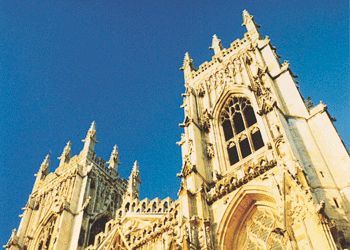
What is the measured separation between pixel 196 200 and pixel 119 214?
22.7 ft

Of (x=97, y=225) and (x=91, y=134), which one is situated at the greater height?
(x=91, y=134)

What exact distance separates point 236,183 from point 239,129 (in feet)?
16.0

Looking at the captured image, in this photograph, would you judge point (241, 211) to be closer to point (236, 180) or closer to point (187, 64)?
point (236, 180)

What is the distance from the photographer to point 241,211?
552 inches

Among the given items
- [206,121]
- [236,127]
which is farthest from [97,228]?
[236,127]

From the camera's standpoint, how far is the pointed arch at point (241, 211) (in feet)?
43.9

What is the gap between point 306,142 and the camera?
14312 millimetres

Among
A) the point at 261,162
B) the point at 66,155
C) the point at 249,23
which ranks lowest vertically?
the point at 261,162

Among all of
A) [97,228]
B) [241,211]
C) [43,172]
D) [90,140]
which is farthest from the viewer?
[43,172]

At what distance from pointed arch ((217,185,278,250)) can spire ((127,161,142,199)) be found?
27.1 feet

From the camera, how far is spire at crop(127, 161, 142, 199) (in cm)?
2141

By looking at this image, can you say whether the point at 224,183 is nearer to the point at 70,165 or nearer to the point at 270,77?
the point at 270,77

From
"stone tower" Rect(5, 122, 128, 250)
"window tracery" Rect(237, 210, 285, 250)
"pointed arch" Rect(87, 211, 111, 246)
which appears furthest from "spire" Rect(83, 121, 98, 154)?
"window tracery" Rect(237, 210, 285, 250)

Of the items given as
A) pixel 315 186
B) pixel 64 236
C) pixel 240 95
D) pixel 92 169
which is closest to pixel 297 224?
pixel 315 186
